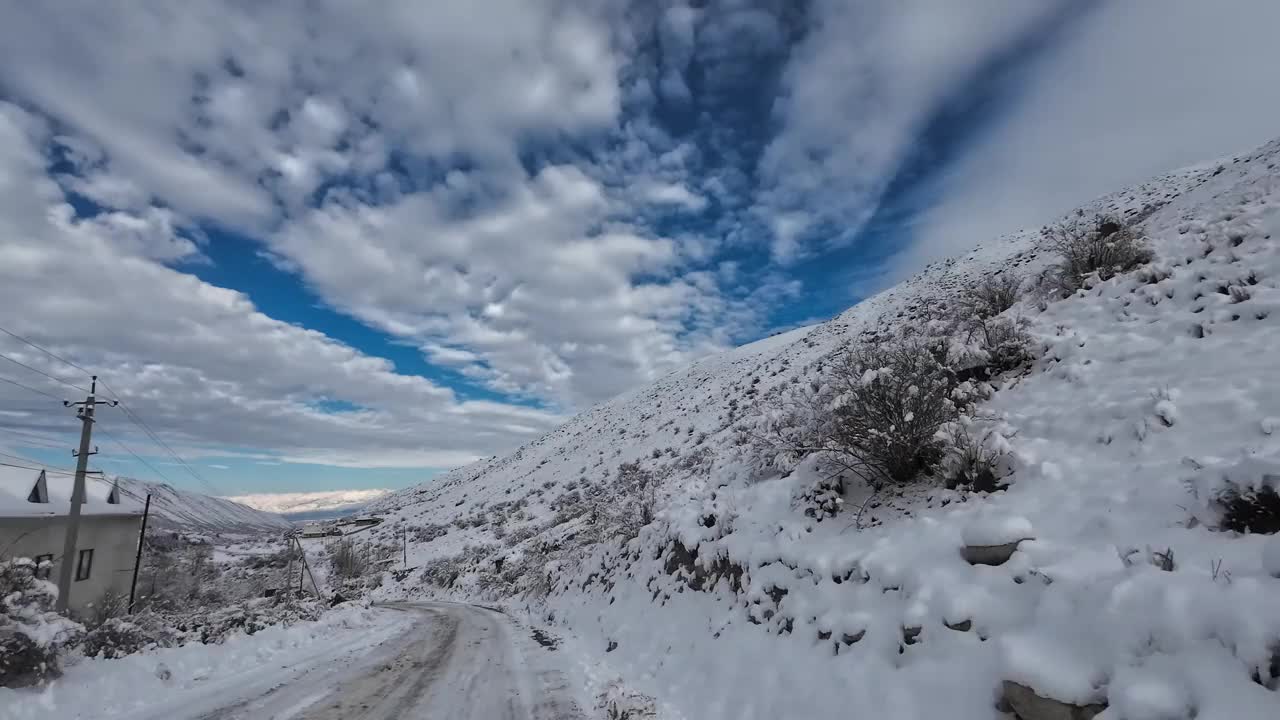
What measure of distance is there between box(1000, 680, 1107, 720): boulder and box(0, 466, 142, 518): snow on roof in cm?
3362

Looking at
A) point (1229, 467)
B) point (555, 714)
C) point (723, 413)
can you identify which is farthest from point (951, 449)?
point (723, 413)

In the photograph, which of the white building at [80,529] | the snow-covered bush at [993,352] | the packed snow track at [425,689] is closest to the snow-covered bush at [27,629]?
the packed snow track at [425,689]

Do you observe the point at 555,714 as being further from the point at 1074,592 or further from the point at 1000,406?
the point at 1000,406

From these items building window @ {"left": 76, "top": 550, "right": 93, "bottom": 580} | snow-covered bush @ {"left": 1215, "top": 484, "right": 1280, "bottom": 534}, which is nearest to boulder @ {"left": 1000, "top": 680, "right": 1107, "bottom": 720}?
Result: snow-covered bush @ {"left": 1215, "top": 484, "right": 1280, "bottom": 534}

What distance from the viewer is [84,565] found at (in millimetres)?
27156

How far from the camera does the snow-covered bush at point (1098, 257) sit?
36.3ft

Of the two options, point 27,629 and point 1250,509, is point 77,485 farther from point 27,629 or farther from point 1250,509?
point 1250,509

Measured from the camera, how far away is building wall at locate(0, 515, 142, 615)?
2278cm

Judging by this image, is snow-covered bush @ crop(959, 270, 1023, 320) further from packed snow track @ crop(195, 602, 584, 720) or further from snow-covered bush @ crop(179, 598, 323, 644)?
snow-covered bush @ crop(179, 598, 323, 644)

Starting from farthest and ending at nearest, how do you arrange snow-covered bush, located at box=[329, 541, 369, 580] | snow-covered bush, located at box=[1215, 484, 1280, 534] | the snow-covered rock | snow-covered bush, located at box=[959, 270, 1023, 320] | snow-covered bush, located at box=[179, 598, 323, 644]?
snow-covered bush, located at box=[329, 541, 369, 580] → snow-covered bush, located at box=[959, 270, 1023, 320] → snow-covered bush, located at box=[179, 598, 323, 644] → snow-covered bush, located at box=[1215, 484, 1280, 534] → the snow-covered rock

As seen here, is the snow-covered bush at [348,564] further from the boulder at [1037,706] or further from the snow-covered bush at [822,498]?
the boulder at [1037,706]

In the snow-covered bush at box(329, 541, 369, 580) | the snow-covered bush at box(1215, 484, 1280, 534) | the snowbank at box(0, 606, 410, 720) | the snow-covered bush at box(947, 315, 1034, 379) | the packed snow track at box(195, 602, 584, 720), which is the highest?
the snow-covered bush at box(947, 315, 1034, 379)

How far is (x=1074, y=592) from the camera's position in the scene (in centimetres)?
450

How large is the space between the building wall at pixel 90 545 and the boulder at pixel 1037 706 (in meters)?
30.7
